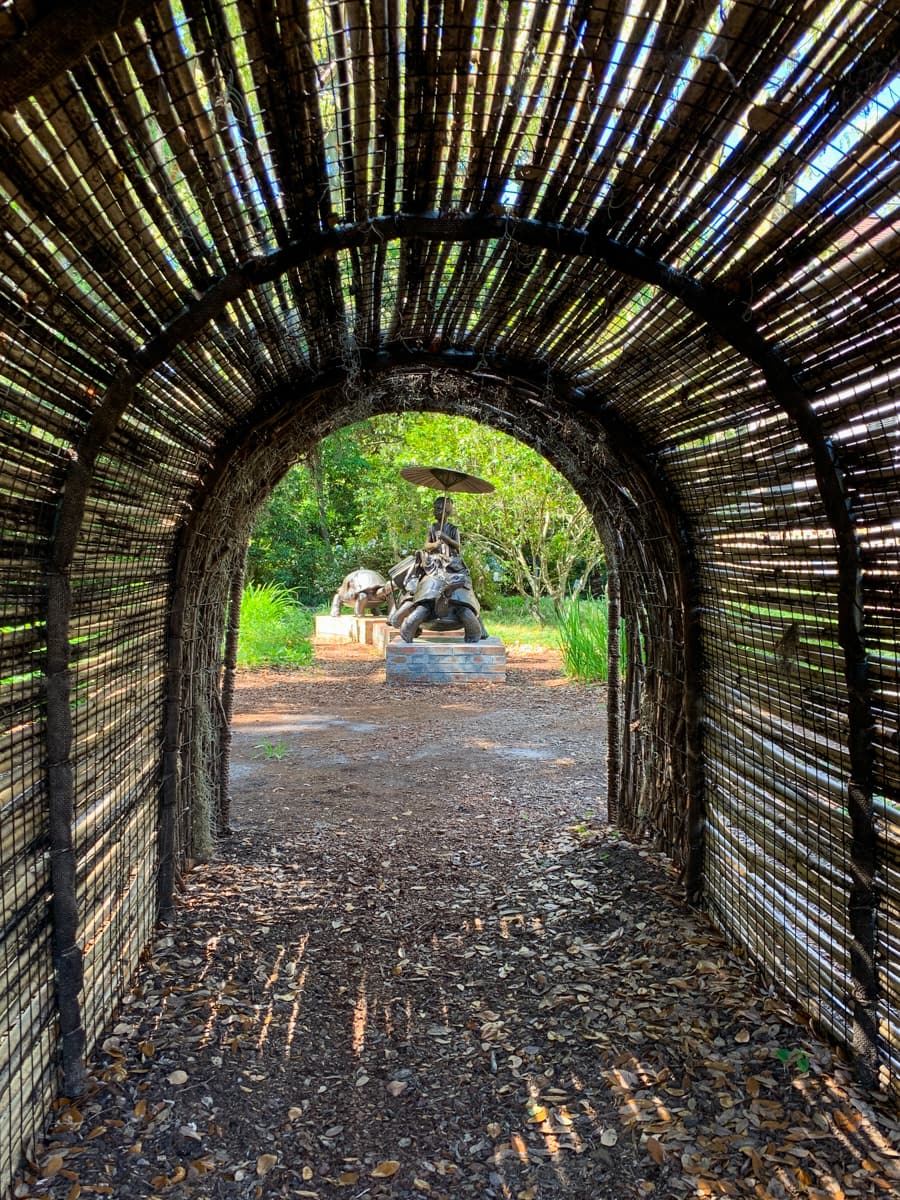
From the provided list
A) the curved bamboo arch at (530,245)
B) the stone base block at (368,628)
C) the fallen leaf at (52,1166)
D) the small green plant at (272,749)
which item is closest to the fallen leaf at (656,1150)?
the curved bamboo arch at (530,245)

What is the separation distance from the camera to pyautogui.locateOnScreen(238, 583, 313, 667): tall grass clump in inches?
486

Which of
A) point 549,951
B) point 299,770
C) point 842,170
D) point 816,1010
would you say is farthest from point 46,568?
point 299,770

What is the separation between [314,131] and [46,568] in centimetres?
142

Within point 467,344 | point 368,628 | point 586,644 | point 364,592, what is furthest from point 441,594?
point 467,344

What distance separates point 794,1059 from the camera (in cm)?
259

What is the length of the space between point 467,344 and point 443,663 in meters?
7.69

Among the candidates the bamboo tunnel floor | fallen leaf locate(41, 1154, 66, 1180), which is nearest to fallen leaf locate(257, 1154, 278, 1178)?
the bamboo tunnel floor

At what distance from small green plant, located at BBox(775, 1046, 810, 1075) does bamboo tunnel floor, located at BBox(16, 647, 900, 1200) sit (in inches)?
1.1

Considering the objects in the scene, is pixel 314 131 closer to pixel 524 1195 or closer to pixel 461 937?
pixel 524 1195

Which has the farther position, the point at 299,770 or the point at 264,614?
the point at 264,614

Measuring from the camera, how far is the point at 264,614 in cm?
1372

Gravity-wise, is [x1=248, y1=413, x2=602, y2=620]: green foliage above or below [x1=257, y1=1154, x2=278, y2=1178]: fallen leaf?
above

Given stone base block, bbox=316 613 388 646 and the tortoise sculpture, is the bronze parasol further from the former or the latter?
the tortoise sculpture

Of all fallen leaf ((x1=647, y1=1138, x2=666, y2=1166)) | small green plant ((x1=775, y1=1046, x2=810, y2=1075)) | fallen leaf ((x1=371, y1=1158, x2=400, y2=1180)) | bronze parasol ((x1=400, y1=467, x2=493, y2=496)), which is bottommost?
fallen leaf ((x1=371, y1=1158, x2=400, y2=1180))
